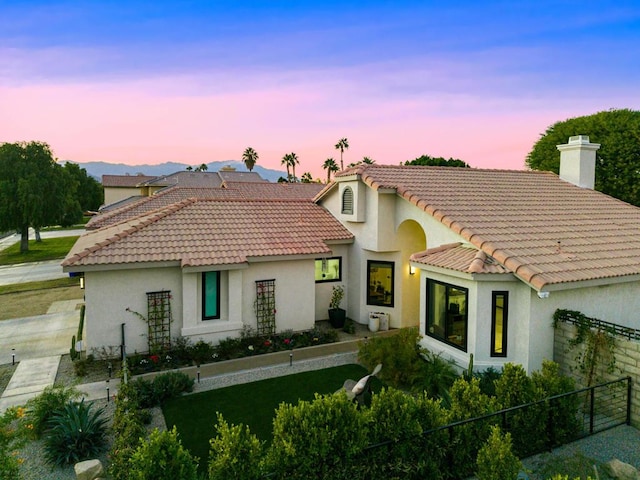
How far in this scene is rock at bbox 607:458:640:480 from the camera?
7867mm

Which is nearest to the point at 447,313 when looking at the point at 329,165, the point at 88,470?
the point at 88,470

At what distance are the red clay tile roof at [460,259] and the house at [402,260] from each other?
6 cm

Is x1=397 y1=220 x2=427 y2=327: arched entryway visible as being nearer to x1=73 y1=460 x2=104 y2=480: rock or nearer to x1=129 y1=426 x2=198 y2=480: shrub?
x1=73 y1=460 x2=104 y2=480: rock

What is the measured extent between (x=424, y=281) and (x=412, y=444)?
7619 mm

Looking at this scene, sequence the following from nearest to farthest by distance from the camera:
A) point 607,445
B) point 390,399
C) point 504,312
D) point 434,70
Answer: point 390,399 → point 607,445 → point 504,312 → point 434,70

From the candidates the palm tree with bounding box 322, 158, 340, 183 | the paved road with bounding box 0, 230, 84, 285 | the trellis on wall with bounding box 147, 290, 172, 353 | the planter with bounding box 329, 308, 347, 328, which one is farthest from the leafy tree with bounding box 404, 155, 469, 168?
the trellis on wall with bounding box 147, 290, 172, 353

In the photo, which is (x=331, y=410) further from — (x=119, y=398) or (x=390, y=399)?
(x=119, y=398)

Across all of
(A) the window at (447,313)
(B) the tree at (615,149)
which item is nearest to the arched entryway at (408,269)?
(A) the window at (447,313)

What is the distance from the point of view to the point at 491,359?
12688 mm

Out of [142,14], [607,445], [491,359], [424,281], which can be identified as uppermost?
[142,14]

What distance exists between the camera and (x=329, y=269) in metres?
19.7

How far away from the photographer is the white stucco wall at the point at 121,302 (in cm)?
1438

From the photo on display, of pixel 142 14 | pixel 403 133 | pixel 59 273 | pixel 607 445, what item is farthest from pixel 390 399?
A: pixel 59 273

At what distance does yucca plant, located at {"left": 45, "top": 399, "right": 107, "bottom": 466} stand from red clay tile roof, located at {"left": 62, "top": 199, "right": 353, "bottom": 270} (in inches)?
226
